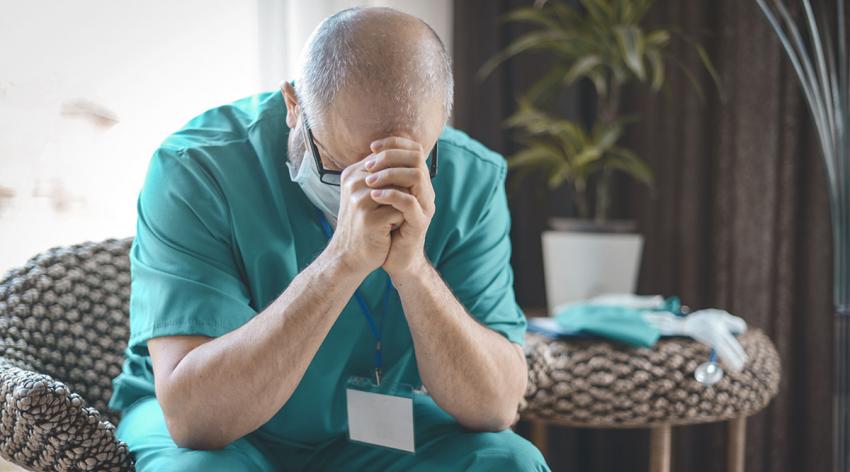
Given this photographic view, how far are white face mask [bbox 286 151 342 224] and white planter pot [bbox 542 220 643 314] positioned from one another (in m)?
1.01

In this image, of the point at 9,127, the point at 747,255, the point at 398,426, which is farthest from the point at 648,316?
the point at 9,127

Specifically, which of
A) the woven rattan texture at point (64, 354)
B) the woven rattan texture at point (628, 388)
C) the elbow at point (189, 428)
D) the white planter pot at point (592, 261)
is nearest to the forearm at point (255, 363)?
the elbow at point (189, 428)

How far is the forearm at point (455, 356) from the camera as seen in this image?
1.07 m

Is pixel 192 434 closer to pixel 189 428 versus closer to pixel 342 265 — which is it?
pixel 189 428

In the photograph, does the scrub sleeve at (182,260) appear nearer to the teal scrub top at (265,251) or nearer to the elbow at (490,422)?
the teal scrub top at (265,251)

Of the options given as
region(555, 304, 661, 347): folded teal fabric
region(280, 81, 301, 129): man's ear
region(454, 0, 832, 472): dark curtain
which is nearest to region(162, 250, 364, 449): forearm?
region(280, 81, 301, 129): man's ear

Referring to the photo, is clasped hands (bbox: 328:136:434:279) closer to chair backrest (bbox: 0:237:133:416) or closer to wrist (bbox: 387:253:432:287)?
wrist (bbox: 387:253:432:287)

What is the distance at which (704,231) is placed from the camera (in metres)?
2.33

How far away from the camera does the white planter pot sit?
2.05 m

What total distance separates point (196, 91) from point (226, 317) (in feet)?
3.16

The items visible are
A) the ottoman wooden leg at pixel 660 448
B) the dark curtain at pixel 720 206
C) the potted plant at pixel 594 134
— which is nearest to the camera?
A: the ottoman wooden leg at pixel 660 448

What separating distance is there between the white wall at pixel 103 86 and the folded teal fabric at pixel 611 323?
0.88 meters

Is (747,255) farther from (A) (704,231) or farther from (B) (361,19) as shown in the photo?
(B) (361,19)

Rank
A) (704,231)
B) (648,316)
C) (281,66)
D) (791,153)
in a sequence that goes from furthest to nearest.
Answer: (704,231)
(791,153)
(281,66)
(648,316)
